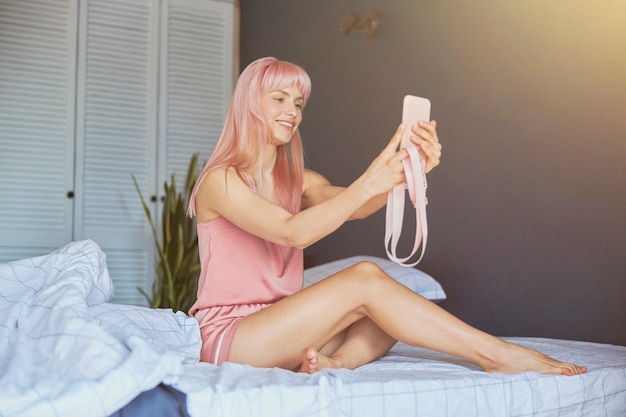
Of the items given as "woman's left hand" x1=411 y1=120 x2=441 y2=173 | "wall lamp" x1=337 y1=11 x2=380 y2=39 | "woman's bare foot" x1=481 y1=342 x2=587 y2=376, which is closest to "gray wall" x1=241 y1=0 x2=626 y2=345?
"wall lamp" x1=337 y1=11 x2=380 y2=39

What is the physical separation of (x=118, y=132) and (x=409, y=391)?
132 inches

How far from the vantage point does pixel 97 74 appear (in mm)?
4527

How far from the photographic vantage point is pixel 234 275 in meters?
1.99

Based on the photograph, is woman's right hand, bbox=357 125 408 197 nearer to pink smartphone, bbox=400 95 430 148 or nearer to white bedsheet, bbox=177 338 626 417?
pink smartphone, bbox=400 95 430 148

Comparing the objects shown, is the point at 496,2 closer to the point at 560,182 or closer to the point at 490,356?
→ the point at 560,182

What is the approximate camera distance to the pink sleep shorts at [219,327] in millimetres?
1813

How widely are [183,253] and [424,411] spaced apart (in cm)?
298

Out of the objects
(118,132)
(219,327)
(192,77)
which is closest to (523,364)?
(219,327)

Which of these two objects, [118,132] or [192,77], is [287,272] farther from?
[192,77]

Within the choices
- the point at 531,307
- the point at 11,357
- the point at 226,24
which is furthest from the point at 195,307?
the point at 226,24

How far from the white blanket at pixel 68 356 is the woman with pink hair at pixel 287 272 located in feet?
0.60

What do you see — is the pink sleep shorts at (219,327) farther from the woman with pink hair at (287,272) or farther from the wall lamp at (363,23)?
the wall lamp at (363,23)

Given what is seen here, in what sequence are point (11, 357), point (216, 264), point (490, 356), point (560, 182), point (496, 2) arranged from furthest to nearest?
1. point (496, 2)
2. point (560, 182)
3. point (216, 264)
4. point (490, 356)
5. point (11, 357)

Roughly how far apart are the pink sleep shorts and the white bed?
4 cm
